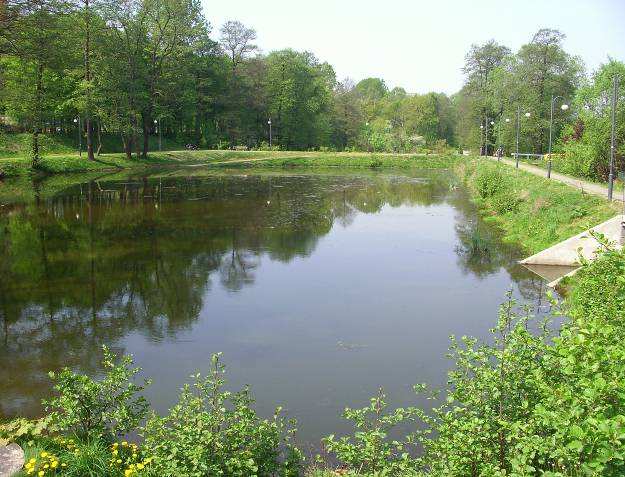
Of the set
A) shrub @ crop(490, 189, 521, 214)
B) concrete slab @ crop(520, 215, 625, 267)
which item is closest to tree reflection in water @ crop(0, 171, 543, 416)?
concrete slab @ crop(520, 215, 625, 267)

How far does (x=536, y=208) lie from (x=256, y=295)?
51.7 feet

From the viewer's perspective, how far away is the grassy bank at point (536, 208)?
22.7 meters

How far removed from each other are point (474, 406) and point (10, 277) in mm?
16445

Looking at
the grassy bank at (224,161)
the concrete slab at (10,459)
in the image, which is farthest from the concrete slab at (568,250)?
the grassy bank at (224,161)

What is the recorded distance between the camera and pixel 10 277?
18438 mm

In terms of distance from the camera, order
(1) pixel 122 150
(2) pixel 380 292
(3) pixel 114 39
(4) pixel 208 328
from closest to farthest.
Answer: (4) pixel 208 328, (2) pixel 380 292, (3) pixel 114 39, (1) pixel 122 150

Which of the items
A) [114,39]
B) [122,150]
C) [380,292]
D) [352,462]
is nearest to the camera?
[352,462]

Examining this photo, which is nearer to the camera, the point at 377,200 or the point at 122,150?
the point at 377,200

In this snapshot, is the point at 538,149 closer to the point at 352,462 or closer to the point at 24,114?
the point at 24,114

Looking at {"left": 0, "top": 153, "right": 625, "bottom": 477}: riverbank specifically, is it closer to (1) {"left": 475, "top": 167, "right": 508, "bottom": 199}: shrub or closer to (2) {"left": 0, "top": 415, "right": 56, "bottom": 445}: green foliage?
(2) {"left": 0, "top": 415, "right": 56, "bottom": 445}: green foliage

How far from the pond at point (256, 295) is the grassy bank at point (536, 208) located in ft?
4.75

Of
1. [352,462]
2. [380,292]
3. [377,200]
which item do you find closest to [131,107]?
[377,200]

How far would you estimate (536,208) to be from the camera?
26812mm

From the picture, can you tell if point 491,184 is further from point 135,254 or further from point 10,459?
point 10,459
